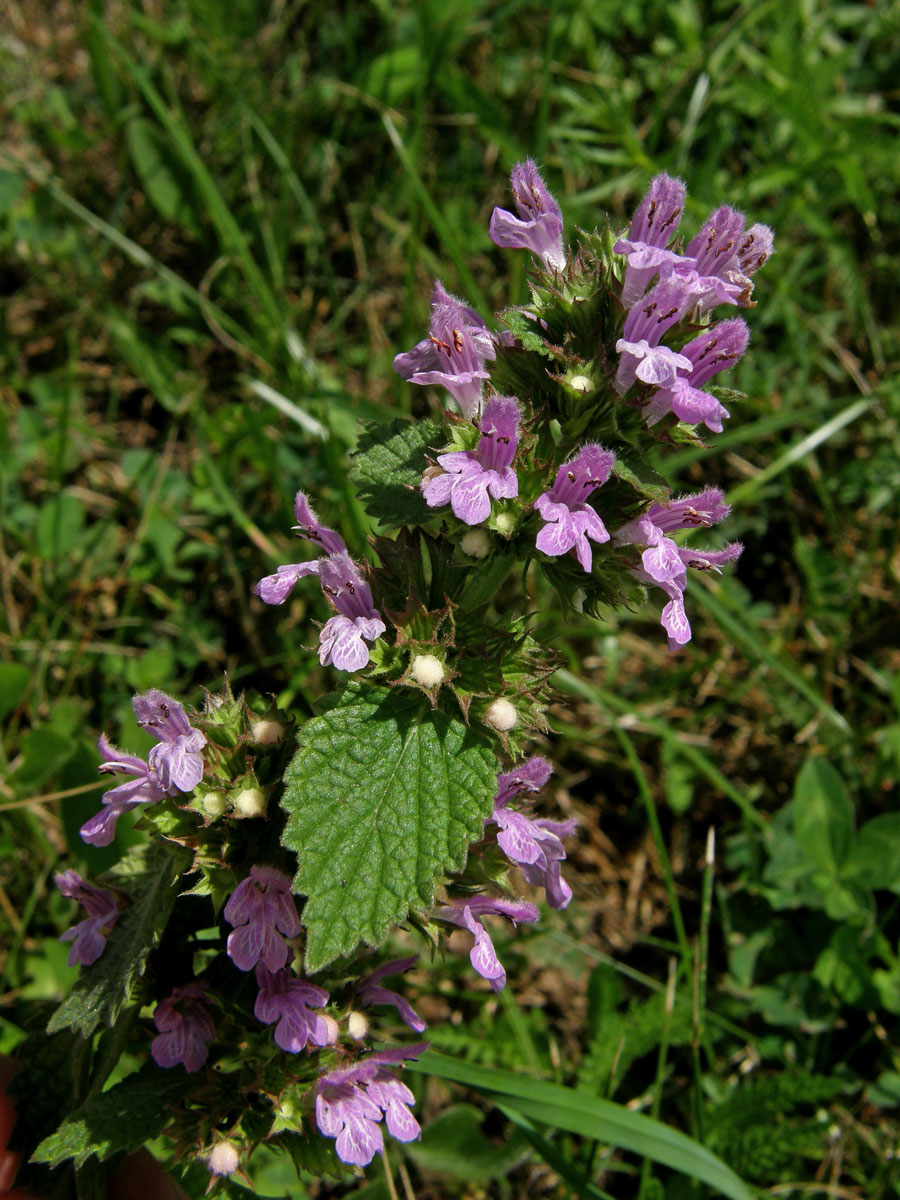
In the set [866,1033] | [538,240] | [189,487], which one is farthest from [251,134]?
[866,1033]

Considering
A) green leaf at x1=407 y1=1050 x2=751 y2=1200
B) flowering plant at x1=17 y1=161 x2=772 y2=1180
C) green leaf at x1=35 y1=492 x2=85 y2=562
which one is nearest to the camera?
flowering plant at x1=17 y1=161 x2=772 y2=1180

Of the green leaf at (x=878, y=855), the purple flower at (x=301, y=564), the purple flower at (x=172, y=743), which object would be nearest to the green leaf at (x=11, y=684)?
the purple flower at (x=172, y=743)

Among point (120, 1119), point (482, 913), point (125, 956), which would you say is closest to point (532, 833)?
point (482, 913)

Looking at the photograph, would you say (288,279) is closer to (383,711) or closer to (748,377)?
(748,377)

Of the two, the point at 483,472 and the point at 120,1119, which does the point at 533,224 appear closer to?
the point at 483,472

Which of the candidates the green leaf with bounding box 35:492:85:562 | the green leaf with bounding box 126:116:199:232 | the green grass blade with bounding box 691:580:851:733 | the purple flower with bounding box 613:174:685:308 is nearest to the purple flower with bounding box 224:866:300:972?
the purple flower with bounding box 613:174:685:308

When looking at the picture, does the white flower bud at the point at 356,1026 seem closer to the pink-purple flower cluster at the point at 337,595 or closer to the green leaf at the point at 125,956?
the green leaf at the point at 125,956

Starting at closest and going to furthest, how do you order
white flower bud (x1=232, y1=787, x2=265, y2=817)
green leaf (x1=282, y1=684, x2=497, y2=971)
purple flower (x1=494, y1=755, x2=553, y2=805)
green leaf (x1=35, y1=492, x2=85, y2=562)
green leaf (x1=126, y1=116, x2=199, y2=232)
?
green leaf (x1=282, y1=684, x2=497, y2=971) → white flower bud (x1=232, y1=787, x2=265, y2=817) → purple flower (x1=494, y1=755, x2=553, y2=805) → green leaf (x1=35, y1=492, x2=85, y2=562) → green leaf (x1=126, y1=116, x2=199, y2=232)

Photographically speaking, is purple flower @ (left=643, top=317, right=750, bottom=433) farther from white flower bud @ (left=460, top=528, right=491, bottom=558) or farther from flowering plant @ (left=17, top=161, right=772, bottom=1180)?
white flower bud @ (left=460, top=528, right=491, bottom=558)
